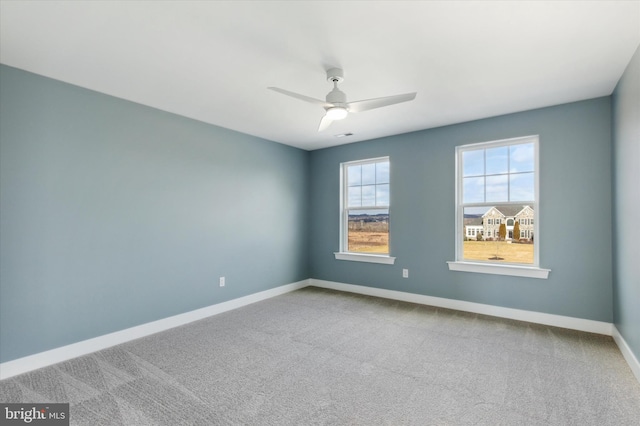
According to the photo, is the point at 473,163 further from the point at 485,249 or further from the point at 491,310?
the point at 491,310

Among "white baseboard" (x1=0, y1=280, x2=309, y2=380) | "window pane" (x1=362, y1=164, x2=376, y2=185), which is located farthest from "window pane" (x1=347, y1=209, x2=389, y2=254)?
"white baseboard" (x1=0, y1=280, x2=309, y2=380)

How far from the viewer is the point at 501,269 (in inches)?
150

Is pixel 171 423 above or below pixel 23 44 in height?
below

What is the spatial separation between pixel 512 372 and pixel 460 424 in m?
0.92

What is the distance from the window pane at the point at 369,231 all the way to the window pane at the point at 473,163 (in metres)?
1.29

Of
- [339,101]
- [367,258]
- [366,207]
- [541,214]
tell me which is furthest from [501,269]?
[339,101]

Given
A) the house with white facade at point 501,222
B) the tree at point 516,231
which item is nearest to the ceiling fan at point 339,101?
the house with white facade at point 501,222

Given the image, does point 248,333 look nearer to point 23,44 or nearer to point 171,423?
point 171,423

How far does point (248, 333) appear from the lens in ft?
11.0

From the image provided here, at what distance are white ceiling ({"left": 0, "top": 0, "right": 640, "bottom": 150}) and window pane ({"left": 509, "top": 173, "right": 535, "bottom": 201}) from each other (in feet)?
2.77

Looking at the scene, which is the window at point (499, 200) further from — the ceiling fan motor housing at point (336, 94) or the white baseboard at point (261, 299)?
the ceiling fan motor housing at point (336, 94)

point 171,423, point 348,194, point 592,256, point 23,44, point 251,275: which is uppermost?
point 23,44

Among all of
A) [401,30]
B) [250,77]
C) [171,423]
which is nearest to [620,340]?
[401,30]


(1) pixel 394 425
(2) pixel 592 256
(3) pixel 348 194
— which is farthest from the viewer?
(3) pixel 348 194
